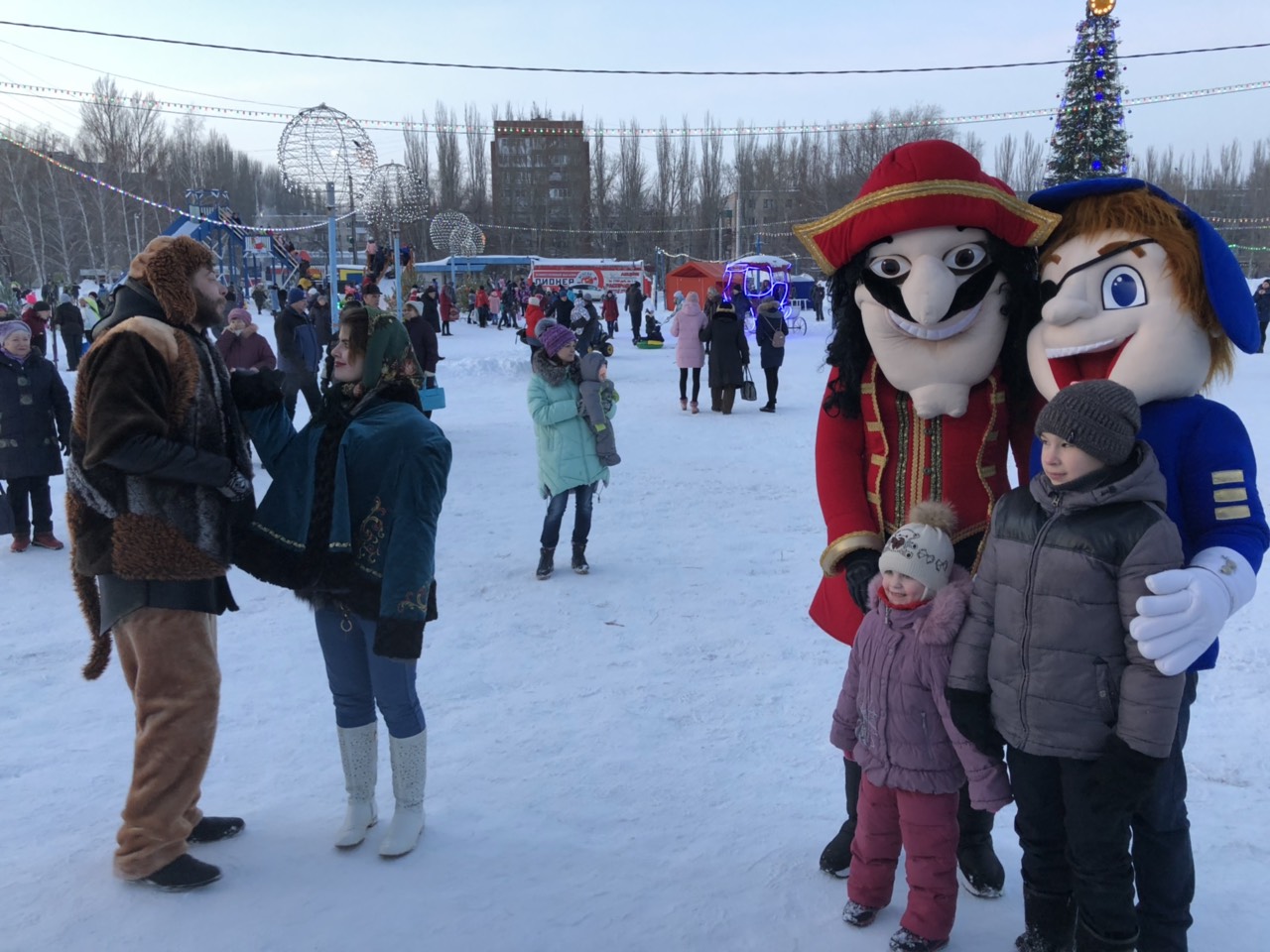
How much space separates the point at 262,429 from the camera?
9.05 ft

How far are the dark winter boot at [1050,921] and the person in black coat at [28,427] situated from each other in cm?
617

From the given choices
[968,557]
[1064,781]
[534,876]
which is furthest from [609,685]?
[1064,781]

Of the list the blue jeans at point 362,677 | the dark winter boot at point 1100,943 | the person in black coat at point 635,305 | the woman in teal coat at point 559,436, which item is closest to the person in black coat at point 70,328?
the person in black coat at point 635,305

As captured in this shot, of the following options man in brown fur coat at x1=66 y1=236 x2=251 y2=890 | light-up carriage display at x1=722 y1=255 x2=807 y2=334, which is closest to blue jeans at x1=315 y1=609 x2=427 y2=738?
man in brown fur coat at x1=66 y1=236 x2=251 y2=890

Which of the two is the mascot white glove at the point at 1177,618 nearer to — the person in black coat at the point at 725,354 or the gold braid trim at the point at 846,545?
the gold braid trim at the point at 846,545

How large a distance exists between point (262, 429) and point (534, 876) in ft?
5.01

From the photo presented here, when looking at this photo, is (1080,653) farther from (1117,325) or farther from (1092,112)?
(1092,112)

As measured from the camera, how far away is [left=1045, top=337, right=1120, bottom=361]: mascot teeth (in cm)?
208

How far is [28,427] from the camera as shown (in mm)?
6121

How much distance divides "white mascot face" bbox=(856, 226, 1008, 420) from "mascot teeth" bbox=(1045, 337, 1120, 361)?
141 mm

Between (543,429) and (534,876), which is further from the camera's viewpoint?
(543,429)

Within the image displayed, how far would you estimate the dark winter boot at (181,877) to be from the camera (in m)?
2.50

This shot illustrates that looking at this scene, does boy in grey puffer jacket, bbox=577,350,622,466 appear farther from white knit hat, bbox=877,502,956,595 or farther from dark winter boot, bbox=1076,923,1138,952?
dark winter boot, bbox=1076,923,1138,952

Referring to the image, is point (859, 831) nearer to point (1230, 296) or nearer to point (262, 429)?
point (1230, 296)
